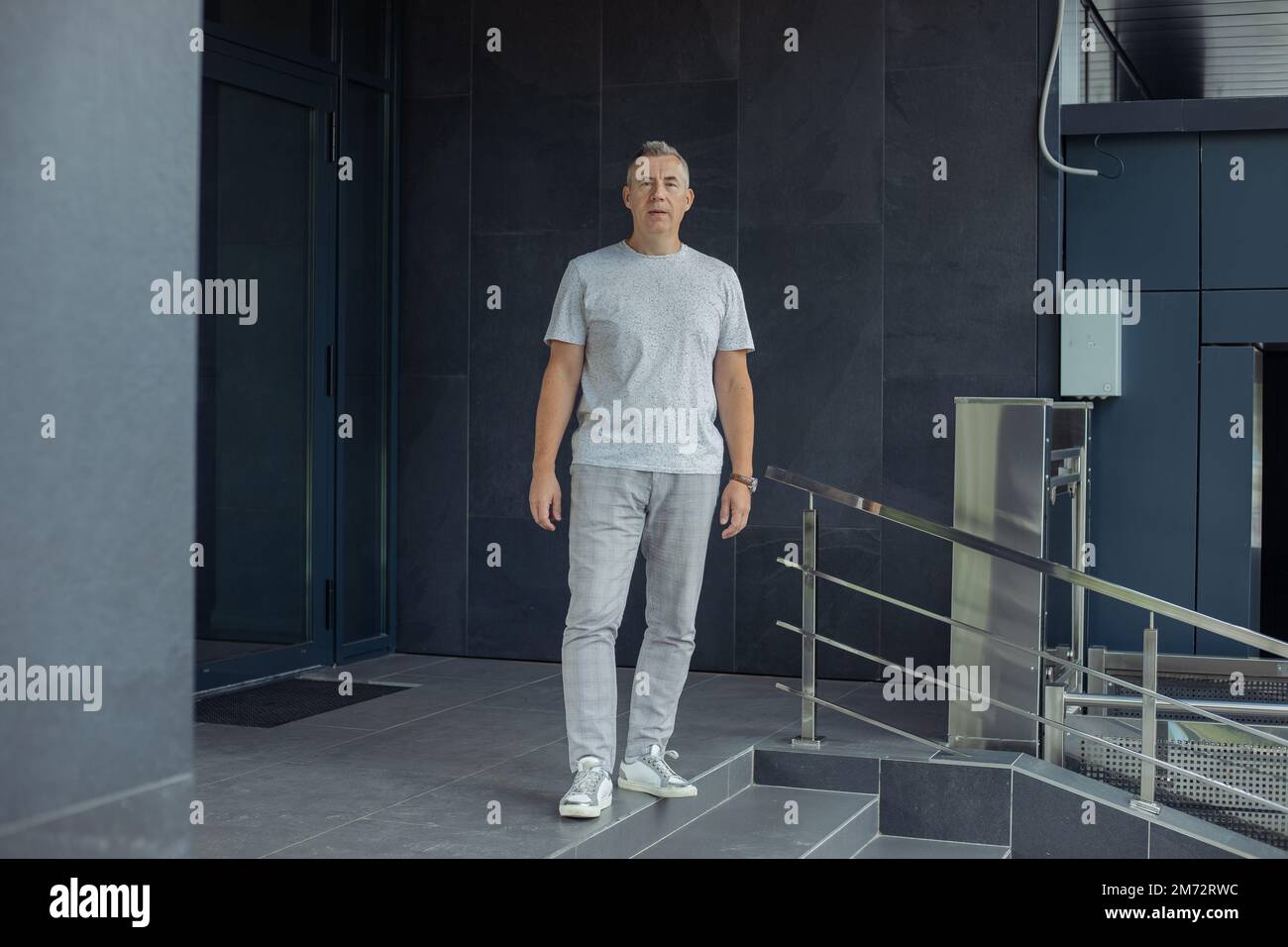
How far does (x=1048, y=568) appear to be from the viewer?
154 inches

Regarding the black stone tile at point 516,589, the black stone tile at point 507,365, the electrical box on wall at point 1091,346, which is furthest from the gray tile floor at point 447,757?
the electrical box on wall at point 1091,346

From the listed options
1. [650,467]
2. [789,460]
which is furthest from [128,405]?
[789,460]

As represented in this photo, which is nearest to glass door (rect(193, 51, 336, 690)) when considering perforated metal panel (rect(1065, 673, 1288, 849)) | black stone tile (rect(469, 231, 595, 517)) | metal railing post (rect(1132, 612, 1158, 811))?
black stone tile (rect(469, 231, 595, 517))

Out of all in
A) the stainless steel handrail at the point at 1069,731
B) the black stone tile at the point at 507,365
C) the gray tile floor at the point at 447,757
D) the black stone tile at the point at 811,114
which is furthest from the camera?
the black stone tile at the point at 507,365

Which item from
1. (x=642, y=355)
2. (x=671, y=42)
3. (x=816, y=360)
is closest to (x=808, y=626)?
(x=642, y=355)

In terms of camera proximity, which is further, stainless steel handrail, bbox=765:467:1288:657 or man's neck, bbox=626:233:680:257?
stainless steel handrail, bbox=765:467:1288:657

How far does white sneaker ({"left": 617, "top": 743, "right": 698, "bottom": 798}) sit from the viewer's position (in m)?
3.67

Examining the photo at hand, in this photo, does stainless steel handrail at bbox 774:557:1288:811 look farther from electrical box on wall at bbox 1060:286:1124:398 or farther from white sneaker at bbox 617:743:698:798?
electrical box on wall at bbox 1060:286:1124:398

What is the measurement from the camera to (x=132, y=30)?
272 cm

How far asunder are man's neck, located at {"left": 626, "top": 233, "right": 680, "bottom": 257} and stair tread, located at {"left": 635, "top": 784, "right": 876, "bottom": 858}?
1324mm

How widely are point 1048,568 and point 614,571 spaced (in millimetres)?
1189

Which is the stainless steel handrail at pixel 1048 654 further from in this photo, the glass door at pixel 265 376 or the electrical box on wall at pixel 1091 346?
the glass door at pixel 265 376

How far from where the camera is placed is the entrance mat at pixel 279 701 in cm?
484

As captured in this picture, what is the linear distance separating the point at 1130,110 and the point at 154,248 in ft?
12.5
